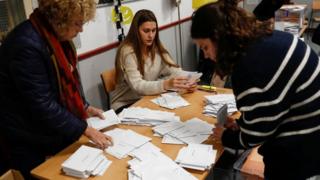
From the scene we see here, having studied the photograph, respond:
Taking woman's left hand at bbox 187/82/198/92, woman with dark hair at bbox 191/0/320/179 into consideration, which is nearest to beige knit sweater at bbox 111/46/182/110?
woman's left hand at bbox 187/82/198/92

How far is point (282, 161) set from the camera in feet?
4.08

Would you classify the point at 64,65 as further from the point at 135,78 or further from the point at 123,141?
the point at 135,78

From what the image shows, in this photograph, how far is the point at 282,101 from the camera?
1113mm

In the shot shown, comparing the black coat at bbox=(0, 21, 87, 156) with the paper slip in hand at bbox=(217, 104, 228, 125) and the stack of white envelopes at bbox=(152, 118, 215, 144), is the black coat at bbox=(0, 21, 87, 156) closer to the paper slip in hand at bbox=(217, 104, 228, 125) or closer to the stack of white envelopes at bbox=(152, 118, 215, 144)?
the stack of white envelopes at bbox=(152, 118, 215, 144)

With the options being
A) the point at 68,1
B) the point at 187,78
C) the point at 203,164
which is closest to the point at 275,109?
the point at 203,164

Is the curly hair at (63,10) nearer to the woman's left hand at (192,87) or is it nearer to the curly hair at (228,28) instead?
the curly hair at (228,28)

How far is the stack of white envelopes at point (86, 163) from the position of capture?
1362 mm

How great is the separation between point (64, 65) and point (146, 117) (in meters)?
0.59

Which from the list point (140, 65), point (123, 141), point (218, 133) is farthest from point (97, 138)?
point (140, 65)

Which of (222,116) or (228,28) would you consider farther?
(222,116)

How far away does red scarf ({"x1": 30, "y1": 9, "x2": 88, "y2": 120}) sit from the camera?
140 cm

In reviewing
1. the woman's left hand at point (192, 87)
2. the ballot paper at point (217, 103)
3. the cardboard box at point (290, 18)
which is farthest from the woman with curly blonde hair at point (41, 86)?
the cardboard box at point (290, 18)

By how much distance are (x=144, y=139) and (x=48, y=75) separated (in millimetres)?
563

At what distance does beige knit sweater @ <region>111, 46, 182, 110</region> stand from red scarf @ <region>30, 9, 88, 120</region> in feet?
2.03
